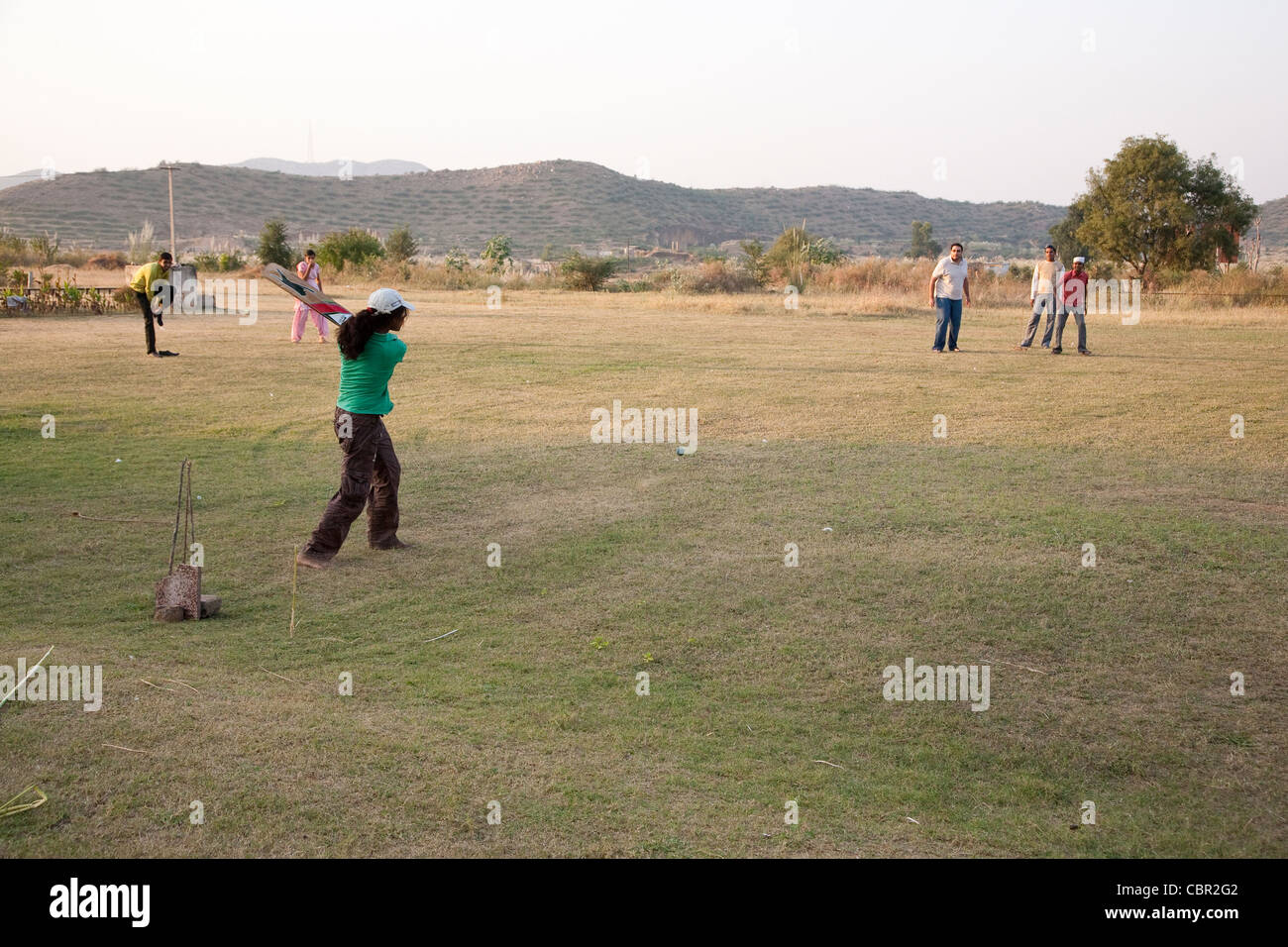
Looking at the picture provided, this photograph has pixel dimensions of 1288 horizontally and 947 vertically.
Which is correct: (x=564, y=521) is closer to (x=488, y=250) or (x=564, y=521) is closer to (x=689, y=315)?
(x=689, y=315)

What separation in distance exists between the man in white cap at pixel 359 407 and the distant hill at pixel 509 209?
267ft

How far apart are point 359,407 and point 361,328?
0.57 meters

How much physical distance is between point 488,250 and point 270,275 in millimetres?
60516

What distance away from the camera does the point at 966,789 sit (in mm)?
4543

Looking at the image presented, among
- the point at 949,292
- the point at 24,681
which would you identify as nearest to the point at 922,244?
the point at 949,292

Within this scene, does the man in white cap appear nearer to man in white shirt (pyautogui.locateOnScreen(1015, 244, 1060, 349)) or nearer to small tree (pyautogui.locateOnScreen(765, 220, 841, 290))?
man in white shirt (pyautogui.locateOnScreen(1015, 244, 1060, 349))

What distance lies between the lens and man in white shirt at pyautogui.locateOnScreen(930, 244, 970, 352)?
1911 centimetres

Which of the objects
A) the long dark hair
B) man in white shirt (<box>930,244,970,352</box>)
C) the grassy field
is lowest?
the grassy field

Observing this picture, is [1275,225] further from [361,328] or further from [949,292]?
[361,328]

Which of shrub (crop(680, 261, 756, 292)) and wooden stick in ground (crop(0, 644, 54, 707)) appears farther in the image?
shrub (crop(680, 261, 756, 292))

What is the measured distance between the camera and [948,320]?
20281mm

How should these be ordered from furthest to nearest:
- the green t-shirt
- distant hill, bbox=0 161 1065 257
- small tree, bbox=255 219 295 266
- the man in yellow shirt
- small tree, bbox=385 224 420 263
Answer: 1. distant hill, bbox=0 161 1065 257
2. small tree, bbox=385 224 420 263
3. small tree, bbox=255 219 295 266
4. the man in yellow shirt
5. the green t-shirt

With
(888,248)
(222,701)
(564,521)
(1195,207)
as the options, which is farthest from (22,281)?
(888,248)

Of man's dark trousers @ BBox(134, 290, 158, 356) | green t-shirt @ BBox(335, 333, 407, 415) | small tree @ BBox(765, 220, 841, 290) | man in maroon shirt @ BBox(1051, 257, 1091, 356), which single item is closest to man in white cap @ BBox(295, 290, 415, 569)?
green t-shirt @ BBox(335, 333, 407, 415)
